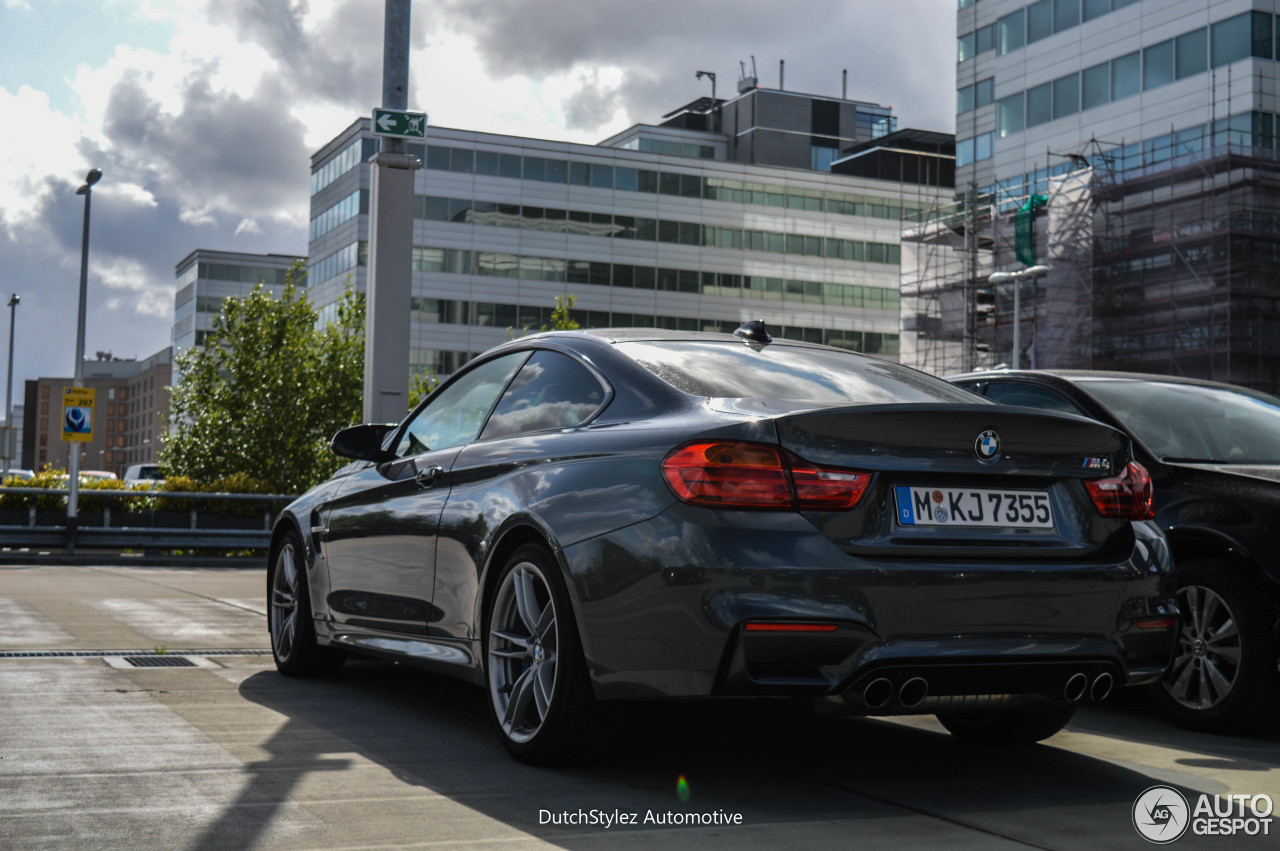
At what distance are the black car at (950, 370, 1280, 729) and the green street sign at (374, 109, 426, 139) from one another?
732cm

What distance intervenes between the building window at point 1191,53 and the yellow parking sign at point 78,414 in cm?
3533

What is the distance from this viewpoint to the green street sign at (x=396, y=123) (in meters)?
12.3

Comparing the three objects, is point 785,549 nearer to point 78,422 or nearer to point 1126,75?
point 78,422

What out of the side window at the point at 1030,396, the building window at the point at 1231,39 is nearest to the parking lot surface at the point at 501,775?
the side window at the point at 1030,396

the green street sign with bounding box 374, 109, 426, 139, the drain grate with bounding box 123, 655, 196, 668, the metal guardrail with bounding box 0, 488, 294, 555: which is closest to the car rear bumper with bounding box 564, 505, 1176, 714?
the drain grate with bounding box 123, 655, 196, 668

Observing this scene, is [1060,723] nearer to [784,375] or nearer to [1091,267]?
[784,375]

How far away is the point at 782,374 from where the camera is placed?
4766 mm

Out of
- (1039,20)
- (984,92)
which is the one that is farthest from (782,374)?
(984,92)

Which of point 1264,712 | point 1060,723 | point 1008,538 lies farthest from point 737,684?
point 1264,712

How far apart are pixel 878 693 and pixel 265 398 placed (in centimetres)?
4175

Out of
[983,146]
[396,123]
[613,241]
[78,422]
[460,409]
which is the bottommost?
[460,409]

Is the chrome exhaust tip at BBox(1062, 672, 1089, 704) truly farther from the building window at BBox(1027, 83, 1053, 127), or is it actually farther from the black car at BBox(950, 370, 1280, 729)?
the building window at BBox(1027, 83, 1053, 127)

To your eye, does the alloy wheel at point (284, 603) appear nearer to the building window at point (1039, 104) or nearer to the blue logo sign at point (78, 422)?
the blue logo sign at point (78, 422)

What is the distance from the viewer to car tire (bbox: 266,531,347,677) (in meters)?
6.71
